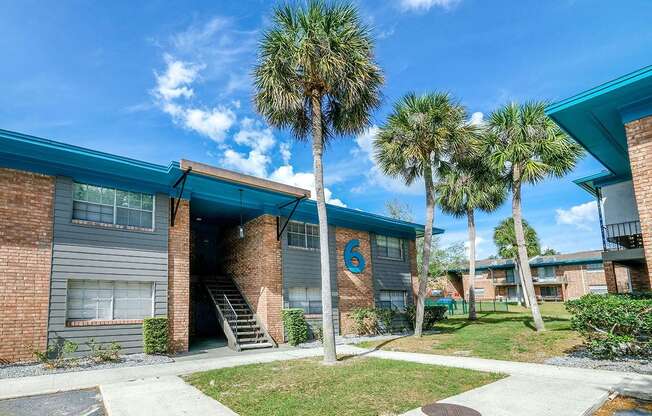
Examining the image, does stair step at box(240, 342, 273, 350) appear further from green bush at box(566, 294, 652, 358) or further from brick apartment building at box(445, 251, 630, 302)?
brick apartment building at box(445, 251, 630, 302)

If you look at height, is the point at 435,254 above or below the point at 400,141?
below

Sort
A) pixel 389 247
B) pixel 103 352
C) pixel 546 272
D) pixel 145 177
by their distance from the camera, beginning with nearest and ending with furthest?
pixel 103 352, pixel 145 177, pixel 389 247, pixel 546 272

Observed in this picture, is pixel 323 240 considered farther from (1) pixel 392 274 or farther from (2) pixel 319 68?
(1) pixel 392 274

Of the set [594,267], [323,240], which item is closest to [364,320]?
[323,240]

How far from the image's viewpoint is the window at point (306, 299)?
16.0m

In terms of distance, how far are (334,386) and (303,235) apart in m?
9.96

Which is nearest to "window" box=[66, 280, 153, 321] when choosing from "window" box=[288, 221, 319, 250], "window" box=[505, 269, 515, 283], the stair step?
the stair step

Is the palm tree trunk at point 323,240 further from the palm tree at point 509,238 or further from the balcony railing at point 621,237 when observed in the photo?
the palm tree at point 509,238

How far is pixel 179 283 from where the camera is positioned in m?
12.8

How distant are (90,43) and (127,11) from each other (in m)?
1.43

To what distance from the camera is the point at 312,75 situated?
1112 centimetres

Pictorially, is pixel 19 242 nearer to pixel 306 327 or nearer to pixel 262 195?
pixel 262 195

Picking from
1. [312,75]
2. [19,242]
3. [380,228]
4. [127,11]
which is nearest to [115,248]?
[19,242]

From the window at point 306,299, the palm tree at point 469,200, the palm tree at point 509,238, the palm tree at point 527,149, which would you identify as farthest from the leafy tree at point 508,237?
the window at point 306,299
